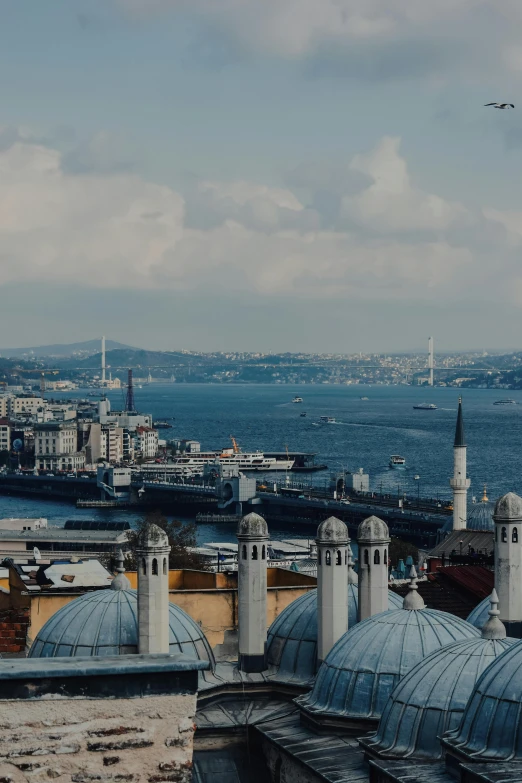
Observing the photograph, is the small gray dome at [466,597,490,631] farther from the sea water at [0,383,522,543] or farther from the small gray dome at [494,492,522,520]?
the sea water at [0,383,522,543]

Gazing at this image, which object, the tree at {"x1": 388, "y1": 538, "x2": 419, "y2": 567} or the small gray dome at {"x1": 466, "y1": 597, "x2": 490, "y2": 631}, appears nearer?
the small gray dome at {"x1": 466, "y1": 597, "x2": 490, "y2": 631}

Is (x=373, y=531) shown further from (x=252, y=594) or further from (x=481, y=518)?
(x=481, y=518)

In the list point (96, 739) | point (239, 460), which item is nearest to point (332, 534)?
point (96, 739)

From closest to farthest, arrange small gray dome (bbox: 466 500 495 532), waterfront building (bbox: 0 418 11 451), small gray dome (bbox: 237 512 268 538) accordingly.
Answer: small gray dome (bbox: 237 512 268 538)
small gray dome (bbox: 466 500 495 532)
waterfront building (bbox: 0 418 11 451)

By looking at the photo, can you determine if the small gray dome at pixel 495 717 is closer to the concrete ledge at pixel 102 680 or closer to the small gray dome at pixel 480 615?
the concrete ledge at pixel 102 680

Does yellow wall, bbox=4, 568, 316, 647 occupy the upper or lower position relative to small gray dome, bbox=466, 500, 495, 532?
upper

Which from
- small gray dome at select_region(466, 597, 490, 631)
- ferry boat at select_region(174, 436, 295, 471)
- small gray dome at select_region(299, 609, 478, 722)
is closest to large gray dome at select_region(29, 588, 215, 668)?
small gray dome at select_region(299, 609, 478, 722)

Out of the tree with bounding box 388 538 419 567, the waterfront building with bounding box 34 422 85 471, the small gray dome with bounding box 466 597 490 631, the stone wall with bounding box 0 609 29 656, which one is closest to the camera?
the small gray dome with bounding box 466 597 490 631
